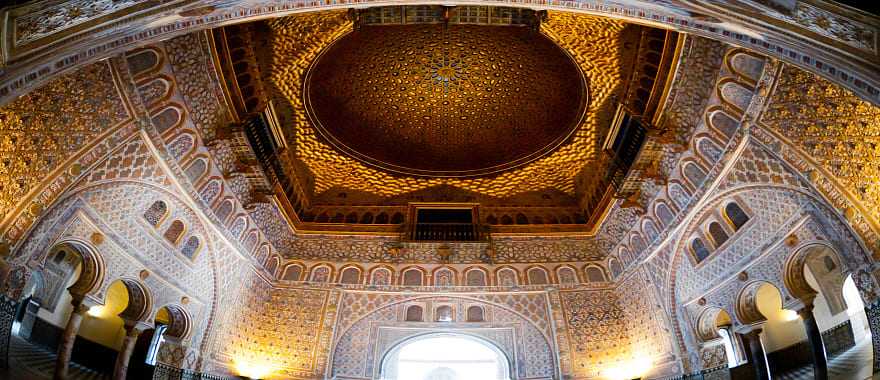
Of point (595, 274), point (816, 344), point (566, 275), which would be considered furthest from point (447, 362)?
point (816, 344)

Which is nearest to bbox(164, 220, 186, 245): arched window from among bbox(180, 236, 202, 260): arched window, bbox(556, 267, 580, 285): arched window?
bbox(180, 236, 202, 260): arched window

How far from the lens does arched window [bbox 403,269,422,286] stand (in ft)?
43.8

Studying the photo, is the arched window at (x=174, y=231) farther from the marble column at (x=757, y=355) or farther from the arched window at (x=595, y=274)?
the marble column at (x=757, y=355)

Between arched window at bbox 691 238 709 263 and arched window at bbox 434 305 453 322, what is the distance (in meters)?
5.96

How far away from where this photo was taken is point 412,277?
13.4 m

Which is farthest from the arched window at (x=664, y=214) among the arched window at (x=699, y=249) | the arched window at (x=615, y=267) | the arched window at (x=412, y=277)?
the arched window at (x=412, y=277)

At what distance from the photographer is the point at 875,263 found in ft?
22.3

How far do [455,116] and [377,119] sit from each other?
1922 millimetres

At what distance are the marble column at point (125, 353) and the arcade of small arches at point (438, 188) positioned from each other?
75 mm

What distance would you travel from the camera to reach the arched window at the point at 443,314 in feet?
43.4

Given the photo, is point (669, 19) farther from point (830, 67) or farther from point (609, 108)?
point (609, 108)

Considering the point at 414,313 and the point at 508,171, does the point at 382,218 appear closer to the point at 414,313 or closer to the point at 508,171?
the point at 414,313

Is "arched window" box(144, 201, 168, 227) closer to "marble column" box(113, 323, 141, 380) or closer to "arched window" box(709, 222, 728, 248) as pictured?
"marble column" box(113, 323, 141, 380)

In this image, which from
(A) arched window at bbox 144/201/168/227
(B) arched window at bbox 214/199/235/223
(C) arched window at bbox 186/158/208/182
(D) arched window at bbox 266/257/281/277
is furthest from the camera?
(D) arched window at bbox 266/257/281/277
